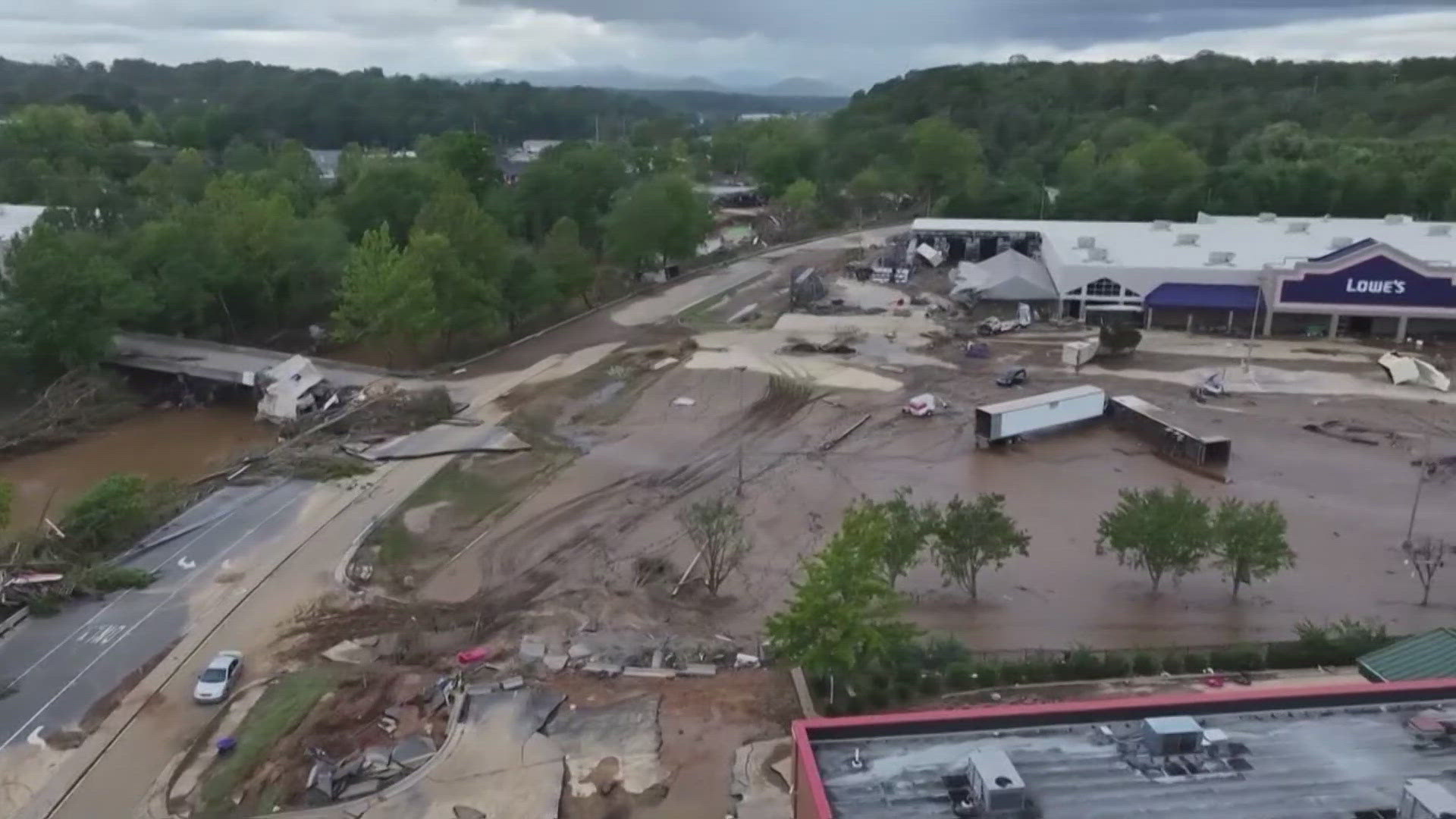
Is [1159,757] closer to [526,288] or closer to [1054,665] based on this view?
[1054,665]

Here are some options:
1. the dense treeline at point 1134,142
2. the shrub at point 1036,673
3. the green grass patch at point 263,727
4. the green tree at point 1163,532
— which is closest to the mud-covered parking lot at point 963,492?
the green tree at point 1163,532

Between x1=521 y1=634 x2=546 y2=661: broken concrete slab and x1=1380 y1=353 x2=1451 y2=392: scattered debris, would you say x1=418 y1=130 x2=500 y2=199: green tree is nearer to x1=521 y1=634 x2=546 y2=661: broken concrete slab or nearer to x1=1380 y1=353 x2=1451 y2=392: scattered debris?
x1=521 y1=634 x2=546 y2=661: broken concrete slab

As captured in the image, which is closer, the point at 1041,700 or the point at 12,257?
the point at 1041,700

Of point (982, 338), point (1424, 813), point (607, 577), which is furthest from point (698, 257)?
point (1424, 813)

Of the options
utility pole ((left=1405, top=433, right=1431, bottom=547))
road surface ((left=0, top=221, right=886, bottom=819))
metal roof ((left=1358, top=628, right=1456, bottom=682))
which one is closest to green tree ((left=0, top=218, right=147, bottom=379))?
road surface ((left=0, top=221, right=886, bottom=819))

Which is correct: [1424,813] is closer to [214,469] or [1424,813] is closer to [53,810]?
[53,810]
